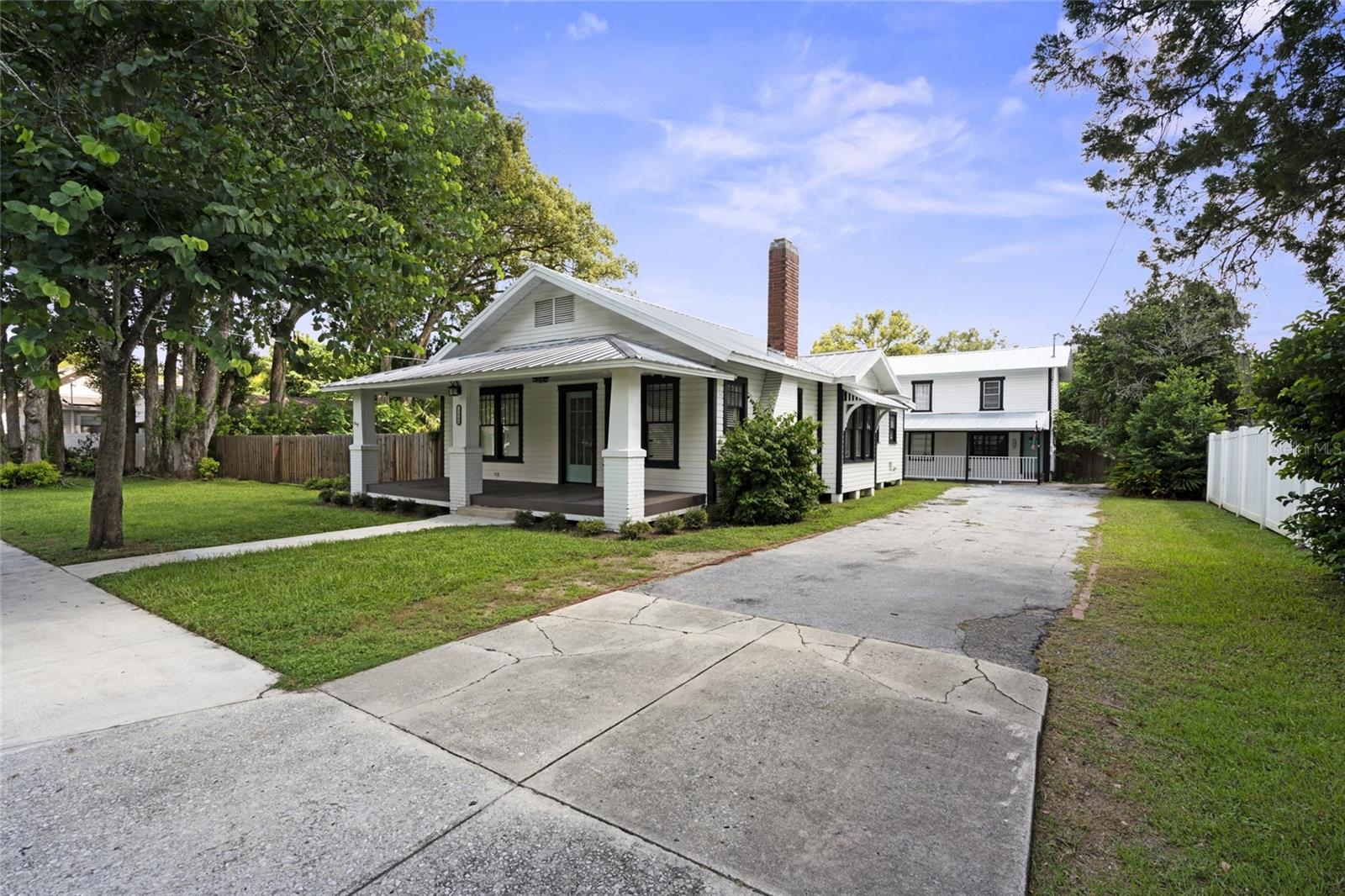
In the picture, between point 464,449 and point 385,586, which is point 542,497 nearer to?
point 464,449

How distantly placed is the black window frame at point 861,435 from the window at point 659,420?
201 inches

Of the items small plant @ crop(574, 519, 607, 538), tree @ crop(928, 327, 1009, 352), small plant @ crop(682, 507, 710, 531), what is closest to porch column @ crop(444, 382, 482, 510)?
small plant @ crop(574, 519, 607, 538)

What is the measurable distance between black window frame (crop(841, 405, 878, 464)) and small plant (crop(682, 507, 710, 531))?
591 cm

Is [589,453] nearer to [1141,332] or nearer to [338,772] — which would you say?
[338,772]

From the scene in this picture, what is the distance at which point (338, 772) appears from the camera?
3061 millimetres

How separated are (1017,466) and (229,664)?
26.4 meters

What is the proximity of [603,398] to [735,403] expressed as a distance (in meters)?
2.71

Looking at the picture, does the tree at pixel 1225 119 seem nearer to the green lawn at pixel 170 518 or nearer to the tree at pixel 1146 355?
the green lawn at pixel 170 518

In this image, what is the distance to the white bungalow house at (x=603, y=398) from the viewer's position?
10.6 metres

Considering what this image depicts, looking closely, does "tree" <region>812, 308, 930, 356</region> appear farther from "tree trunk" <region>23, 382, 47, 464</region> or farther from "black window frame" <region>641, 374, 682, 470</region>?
"tree trunk" <region>23, 382, 47, 464</region>

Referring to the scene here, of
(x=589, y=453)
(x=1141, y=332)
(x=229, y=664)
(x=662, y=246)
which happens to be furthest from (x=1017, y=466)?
(x=229, y=664)

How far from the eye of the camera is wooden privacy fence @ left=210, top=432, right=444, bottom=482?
758 inches

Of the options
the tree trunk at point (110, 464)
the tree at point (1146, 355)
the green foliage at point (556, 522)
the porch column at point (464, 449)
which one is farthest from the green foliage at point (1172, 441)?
the tree trunk at point (110, 464)

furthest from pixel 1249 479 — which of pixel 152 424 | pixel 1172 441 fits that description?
pixel 152 424
